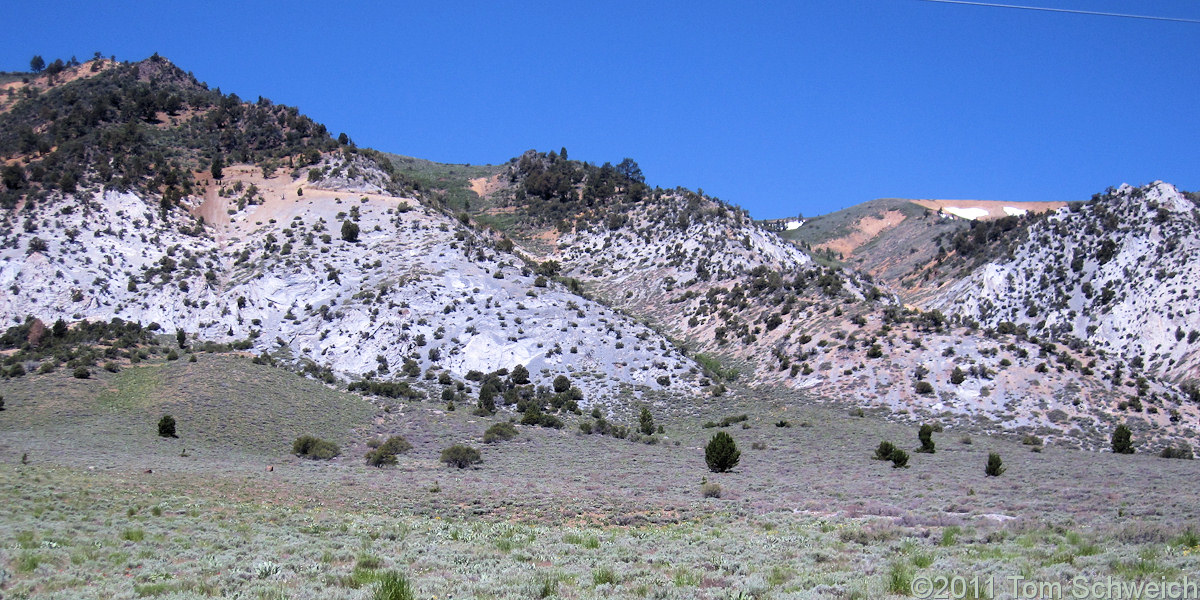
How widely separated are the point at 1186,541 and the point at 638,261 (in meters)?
57.1

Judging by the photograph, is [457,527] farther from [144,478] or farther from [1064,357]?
[1064,357]

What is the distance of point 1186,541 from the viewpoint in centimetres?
1322

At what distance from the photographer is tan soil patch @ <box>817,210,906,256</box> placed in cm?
10978

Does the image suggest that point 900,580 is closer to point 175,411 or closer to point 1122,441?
point 1122,441

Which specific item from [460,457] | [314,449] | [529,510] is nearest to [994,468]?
[529,510]

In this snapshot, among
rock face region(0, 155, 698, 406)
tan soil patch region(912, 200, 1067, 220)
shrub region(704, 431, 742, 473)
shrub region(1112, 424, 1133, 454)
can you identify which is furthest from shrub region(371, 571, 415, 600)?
tan soil patch region(912, 200, 1067, 220)

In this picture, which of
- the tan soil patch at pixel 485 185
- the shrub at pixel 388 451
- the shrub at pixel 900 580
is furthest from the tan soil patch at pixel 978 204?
the shrub at pixel 900 580

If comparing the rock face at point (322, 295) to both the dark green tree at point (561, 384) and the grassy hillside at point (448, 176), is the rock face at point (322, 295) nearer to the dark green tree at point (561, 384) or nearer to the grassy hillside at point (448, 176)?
the dark green tree at point (561, 384)

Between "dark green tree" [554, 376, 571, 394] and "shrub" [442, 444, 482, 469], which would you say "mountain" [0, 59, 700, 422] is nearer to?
"dark green tree" [554, 376, 571, 394]

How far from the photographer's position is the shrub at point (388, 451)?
31906 millimetres

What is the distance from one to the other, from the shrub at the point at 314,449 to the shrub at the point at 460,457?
5198 mm

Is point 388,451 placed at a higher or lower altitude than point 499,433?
lower

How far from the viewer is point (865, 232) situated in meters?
114

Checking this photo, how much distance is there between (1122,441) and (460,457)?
29.7m
